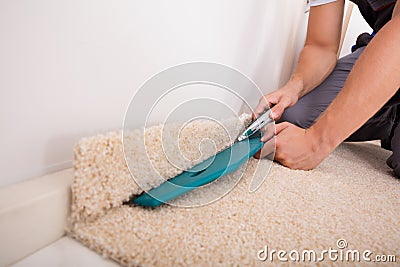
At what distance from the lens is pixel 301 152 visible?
2.38ft

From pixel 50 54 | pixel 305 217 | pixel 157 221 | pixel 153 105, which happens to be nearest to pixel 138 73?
pixel 153 105

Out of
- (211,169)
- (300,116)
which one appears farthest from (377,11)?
(211,169)

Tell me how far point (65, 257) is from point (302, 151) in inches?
22.4

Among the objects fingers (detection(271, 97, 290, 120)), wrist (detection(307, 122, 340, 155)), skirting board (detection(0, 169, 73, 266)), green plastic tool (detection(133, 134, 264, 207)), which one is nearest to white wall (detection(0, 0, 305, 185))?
skirting board (detection(0, 169, 73, 266))

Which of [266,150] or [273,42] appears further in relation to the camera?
[273,42]

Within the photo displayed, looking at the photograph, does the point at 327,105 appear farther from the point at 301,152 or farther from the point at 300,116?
the point at 301,152

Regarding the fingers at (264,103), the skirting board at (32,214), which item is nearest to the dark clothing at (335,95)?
the fingers at (264,103)

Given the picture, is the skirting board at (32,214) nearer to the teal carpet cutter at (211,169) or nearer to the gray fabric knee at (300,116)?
the teal carpet cutter at (211,169)

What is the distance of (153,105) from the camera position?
607 millimetres

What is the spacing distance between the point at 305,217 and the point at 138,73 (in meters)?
0.41

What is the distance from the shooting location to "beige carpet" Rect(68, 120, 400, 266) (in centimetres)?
37

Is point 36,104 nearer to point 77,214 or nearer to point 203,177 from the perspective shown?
point 77,214

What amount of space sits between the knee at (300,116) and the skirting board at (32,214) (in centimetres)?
90

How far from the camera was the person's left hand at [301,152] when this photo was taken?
0.72 meters
